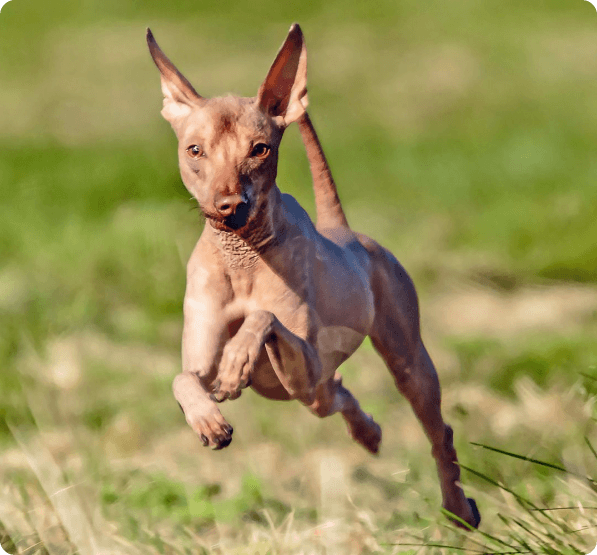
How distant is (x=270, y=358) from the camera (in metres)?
4.06

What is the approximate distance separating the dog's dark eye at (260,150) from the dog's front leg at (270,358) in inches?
22.0

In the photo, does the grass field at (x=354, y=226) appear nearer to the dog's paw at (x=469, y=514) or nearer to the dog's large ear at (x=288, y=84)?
the dog's paw at (x=469, y=514)

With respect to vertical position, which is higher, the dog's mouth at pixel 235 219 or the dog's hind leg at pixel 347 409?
the dog's mouth at pixel 235 219

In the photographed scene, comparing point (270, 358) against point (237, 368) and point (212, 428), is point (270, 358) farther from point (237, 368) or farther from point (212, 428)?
point (212, 428)

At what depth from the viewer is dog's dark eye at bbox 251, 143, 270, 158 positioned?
3.82 metres

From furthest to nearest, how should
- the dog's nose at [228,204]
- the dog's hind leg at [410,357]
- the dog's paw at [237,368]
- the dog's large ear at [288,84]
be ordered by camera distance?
1. the dog's hind leg at [410,357]
2. the dog's large ear at [288,84]
3. the dog's paw at [237,368]
4. the dog's nose at [228,204]

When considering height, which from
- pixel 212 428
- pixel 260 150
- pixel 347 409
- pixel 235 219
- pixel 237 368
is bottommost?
pixel 347 409

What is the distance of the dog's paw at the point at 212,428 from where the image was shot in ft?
12.1

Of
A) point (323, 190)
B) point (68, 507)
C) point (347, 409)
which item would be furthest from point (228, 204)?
point (68, 507)

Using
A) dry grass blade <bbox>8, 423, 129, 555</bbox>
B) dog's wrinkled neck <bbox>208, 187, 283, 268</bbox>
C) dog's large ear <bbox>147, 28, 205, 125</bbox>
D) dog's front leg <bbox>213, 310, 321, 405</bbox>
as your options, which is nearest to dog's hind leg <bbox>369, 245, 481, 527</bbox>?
dog's front leg <bbox>213, 310, 321, 405</bbox>

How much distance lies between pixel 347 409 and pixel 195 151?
171 cm

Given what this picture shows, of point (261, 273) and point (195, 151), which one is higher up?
point (195, 151)

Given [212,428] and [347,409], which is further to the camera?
[347,409]

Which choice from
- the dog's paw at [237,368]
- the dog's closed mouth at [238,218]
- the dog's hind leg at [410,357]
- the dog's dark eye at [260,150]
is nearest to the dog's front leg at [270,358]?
the dog's paw at [237,368]
